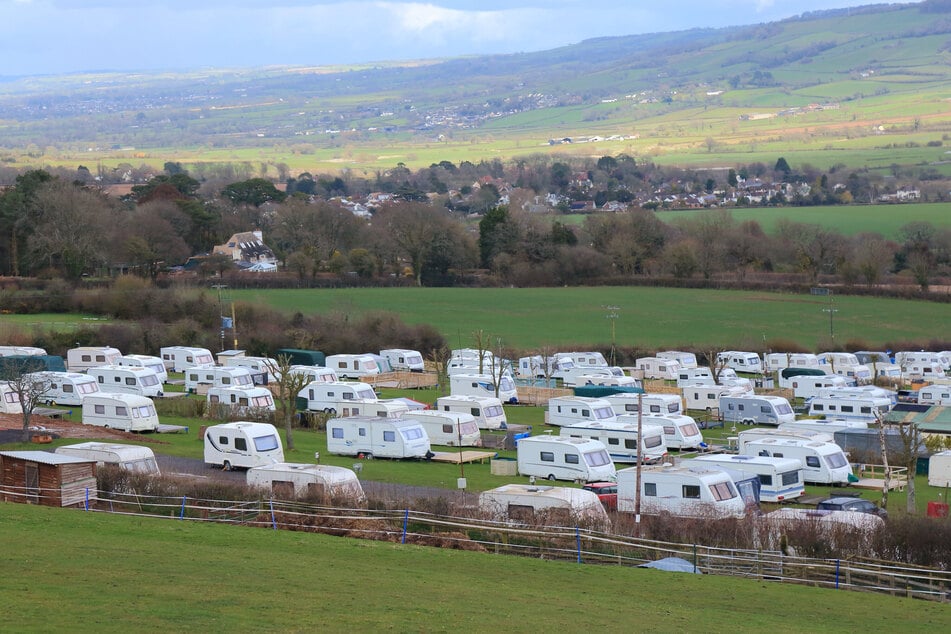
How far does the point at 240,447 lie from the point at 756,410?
16801mm

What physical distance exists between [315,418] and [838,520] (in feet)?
59.5

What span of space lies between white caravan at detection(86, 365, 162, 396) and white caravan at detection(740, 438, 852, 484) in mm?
18794

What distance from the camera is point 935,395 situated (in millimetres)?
39406

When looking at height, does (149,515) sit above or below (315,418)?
above

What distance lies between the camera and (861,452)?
29156 mm

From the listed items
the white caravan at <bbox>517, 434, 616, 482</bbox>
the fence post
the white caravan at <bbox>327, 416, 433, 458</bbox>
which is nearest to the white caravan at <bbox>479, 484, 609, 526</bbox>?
the fence post

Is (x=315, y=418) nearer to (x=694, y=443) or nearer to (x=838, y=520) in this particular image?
(x=694, y=443)

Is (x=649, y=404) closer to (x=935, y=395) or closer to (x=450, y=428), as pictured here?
(x=450, y=428)

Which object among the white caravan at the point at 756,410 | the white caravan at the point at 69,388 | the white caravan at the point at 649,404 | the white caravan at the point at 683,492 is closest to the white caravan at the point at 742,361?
the white caravan at the point at 756,410

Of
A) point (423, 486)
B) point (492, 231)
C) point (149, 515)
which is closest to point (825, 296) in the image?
point (492, 231)

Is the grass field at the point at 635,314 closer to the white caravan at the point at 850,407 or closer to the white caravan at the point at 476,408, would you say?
the white caravan at the point at 850,407

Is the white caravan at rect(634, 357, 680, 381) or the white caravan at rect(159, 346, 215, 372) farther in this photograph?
the white caravan at rect(634, 357, 680, 381)

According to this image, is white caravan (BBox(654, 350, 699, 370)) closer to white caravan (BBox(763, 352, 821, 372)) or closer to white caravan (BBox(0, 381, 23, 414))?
white caravan (BBox(763, 352, 821, 372))

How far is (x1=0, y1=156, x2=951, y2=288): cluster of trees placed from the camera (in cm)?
7025
